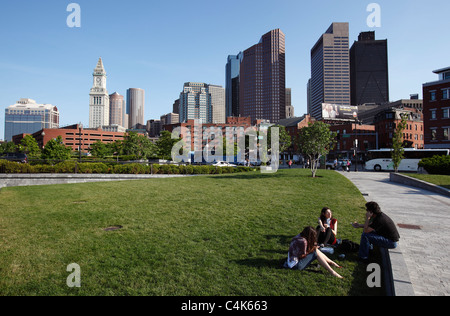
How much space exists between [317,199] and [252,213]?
14.1 ft

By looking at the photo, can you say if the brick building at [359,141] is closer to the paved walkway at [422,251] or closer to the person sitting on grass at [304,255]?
the paved walkway at [422,251]

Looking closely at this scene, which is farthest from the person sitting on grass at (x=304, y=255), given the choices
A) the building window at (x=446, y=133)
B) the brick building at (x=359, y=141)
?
the brick building at (x=359, y=141)

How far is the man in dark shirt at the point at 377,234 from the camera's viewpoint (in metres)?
6.23

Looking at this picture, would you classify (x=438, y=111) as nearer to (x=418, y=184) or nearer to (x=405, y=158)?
(x=405, y=158)

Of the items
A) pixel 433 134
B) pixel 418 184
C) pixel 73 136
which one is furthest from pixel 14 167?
pixel 73 136

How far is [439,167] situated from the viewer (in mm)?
25281

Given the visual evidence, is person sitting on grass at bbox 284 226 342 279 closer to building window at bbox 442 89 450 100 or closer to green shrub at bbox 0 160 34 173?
green shrub at bbox 0 160 34 173

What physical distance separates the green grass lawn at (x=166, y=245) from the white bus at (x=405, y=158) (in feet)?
103

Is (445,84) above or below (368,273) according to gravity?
above

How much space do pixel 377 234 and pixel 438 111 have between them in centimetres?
5598

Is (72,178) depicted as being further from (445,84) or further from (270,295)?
(445,84)
